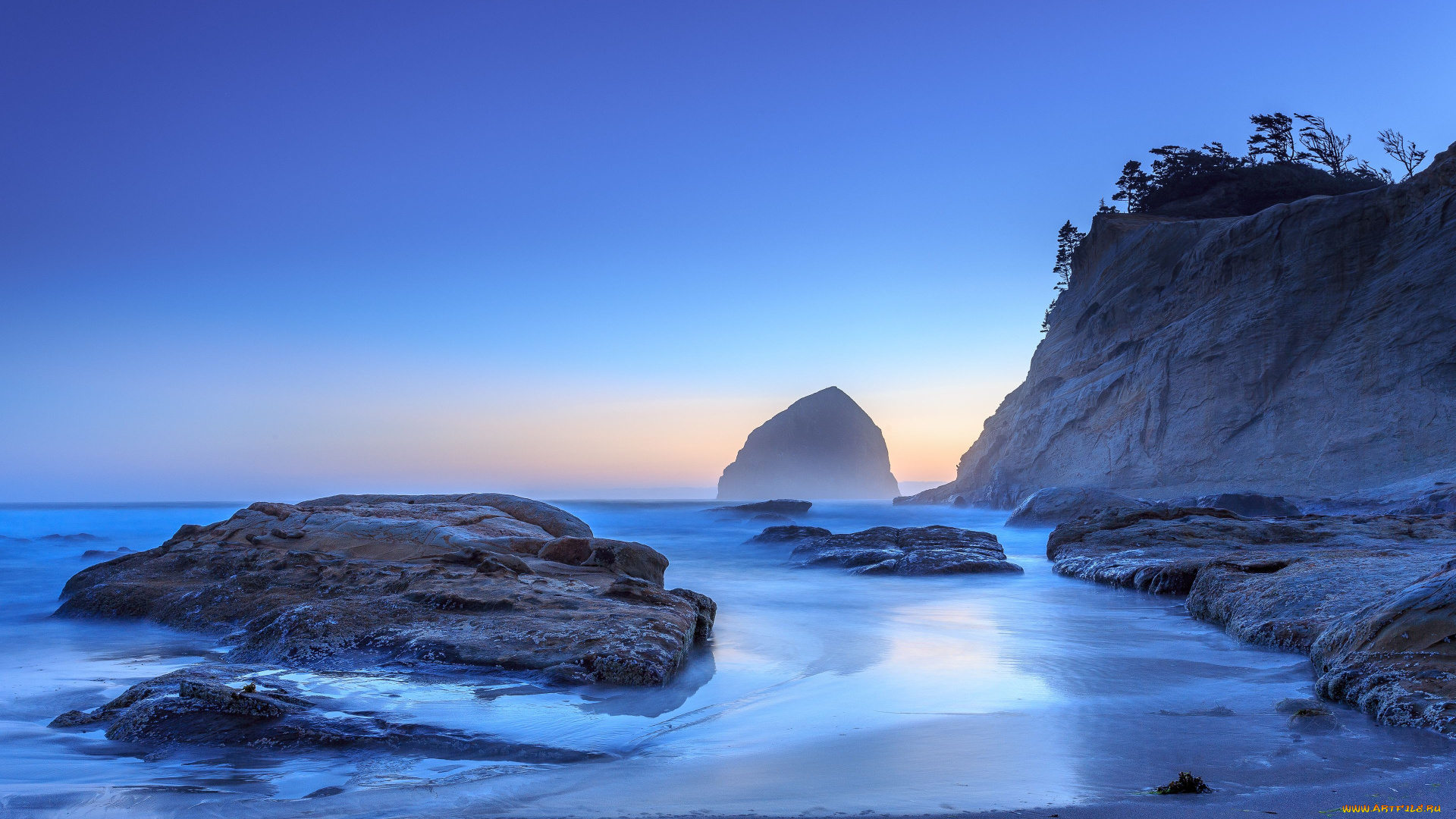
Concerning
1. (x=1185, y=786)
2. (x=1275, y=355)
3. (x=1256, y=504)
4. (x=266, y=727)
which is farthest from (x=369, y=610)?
(x=1275, y=355)

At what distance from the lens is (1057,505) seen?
25.8 meters

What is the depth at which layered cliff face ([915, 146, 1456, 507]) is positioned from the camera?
929 inches

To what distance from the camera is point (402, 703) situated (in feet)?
14.8

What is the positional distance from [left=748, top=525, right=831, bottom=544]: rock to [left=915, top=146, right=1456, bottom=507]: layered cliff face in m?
14.5

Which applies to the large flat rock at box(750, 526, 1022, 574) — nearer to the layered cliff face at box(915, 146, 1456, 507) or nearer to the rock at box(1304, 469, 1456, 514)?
the rock at box(1304, 469, 1456, 514)

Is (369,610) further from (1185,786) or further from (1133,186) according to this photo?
(1133,186)

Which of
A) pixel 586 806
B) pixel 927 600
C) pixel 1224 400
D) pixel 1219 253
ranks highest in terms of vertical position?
pixel 1219 253

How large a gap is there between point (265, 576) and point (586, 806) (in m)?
6.23

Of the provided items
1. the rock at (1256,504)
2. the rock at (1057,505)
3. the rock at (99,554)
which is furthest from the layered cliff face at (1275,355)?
the rock at (99,554)

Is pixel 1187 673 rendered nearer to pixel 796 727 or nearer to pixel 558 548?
pixel 796 727

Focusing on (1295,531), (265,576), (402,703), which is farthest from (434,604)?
(1295,531)

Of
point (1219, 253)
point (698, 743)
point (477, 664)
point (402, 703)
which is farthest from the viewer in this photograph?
point (1219, 253)

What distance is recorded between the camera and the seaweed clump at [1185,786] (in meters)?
3.02

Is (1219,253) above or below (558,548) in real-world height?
above
